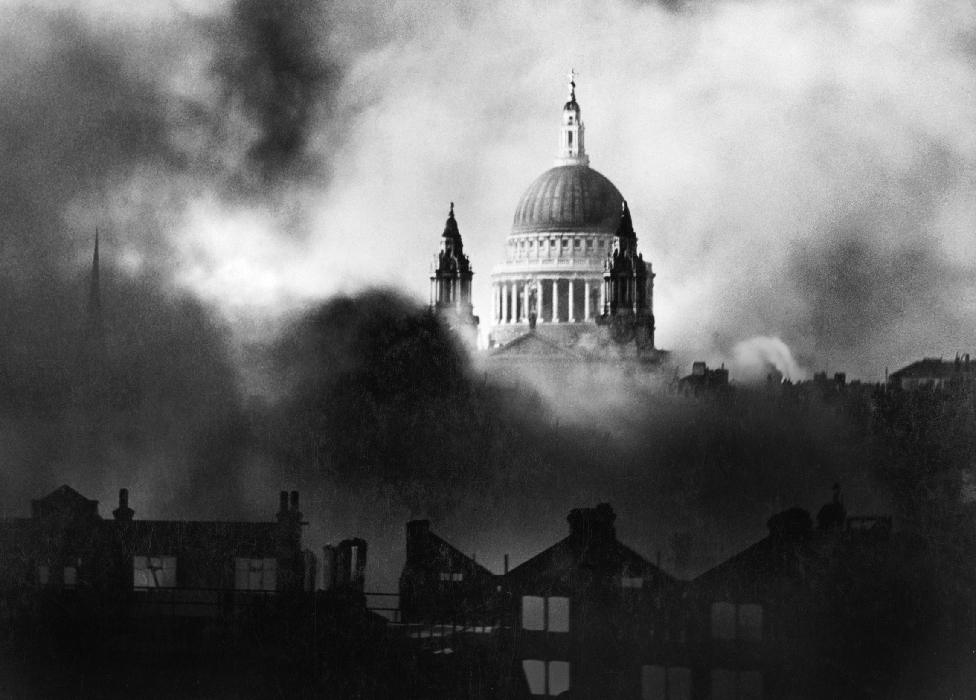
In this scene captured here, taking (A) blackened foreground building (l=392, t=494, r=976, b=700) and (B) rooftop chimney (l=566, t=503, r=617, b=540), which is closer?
(A) blackened foreground building (l=392, t=494, r=976, b=700)

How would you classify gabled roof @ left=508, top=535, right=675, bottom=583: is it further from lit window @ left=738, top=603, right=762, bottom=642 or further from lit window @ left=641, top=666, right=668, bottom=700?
lit window @ left=641, top=666, right=668, bottom=700

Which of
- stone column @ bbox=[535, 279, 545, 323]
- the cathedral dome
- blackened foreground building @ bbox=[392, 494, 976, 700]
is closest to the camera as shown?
blackened foreground building @ bbox=[392, 494, 976, 700]

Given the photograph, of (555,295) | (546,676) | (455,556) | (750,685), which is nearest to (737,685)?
(750,685)

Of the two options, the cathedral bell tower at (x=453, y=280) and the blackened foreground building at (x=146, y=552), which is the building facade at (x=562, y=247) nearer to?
the cathedral bell tower at (x=453, y=280)

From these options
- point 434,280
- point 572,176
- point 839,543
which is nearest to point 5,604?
point 839,543

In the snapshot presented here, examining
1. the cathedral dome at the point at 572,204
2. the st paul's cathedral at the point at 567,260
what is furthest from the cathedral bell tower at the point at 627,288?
the cathedral dome at the point at 572,204

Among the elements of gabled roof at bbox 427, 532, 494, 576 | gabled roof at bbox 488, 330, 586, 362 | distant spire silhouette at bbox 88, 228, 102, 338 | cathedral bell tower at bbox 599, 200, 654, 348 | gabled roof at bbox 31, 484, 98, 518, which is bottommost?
gabled roof at bbox 427, 532, 494, 576

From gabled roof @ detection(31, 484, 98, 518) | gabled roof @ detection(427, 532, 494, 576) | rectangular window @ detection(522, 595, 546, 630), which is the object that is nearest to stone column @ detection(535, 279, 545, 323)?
gabled roof @ detection(31, 484, 98, 518)

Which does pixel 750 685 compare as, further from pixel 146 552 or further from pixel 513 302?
pixel 513 302
